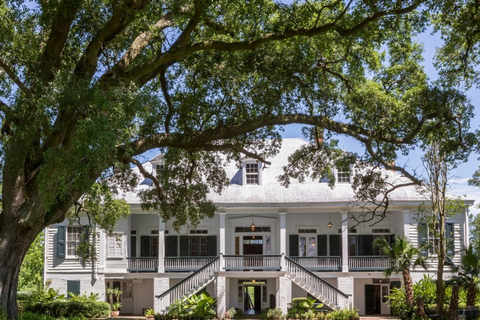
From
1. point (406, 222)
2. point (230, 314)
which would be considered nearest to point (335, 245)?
point (406, 222)

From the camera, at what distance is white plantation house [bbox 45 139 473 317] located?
29.3 metres

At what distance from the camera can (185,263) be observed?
30516 millimetres

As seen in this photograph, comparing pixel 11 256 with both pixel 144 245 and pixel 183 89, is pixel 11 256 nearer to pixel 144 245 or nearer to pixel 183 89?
pixel 183 89

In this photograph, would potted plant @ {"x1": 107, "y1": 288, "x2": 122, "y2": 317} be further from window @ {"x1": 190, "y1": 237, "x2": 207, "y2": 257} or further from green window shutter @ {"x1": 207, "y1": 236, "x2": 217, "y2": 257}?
green window shutter @ {"x1": 207, "y1": 236, "x2": 217, "y2": 257}

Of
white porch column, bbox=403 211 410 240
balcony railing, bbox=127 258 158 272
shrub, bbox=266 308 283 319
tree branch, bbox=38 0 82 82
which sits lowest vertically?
shrub, bbox=266 308 283 319

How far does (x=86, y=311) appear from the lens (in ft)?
91.5

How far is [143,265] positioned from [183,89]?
14.5 m

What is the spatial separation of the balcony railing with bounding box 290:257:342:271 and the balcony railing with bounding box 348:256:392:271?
58 centimetres

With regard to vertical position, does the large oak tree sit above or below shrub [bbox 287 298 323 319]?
above

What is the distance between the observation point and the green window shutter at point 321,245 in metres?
31.4

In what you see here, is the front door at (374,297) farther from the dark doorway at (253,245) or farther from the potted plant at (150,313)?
the potted plant at (150,313)

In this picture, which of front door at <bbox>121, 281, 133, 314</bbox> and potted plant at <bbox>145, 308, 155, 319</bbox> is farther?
front door at <bbox>121, 281, 133, 314</bbox>

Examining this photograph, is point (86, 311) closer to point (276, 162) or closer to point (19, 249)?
point (276, 162)

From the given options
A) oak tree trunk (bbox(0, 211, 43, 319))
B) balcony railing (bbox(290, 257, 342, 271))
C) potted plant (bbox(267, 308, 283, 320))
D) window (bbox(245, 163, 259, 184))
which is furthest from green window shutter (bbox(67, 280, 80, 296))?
oak tree trunk (bbox(0, 211, 43, 319))
